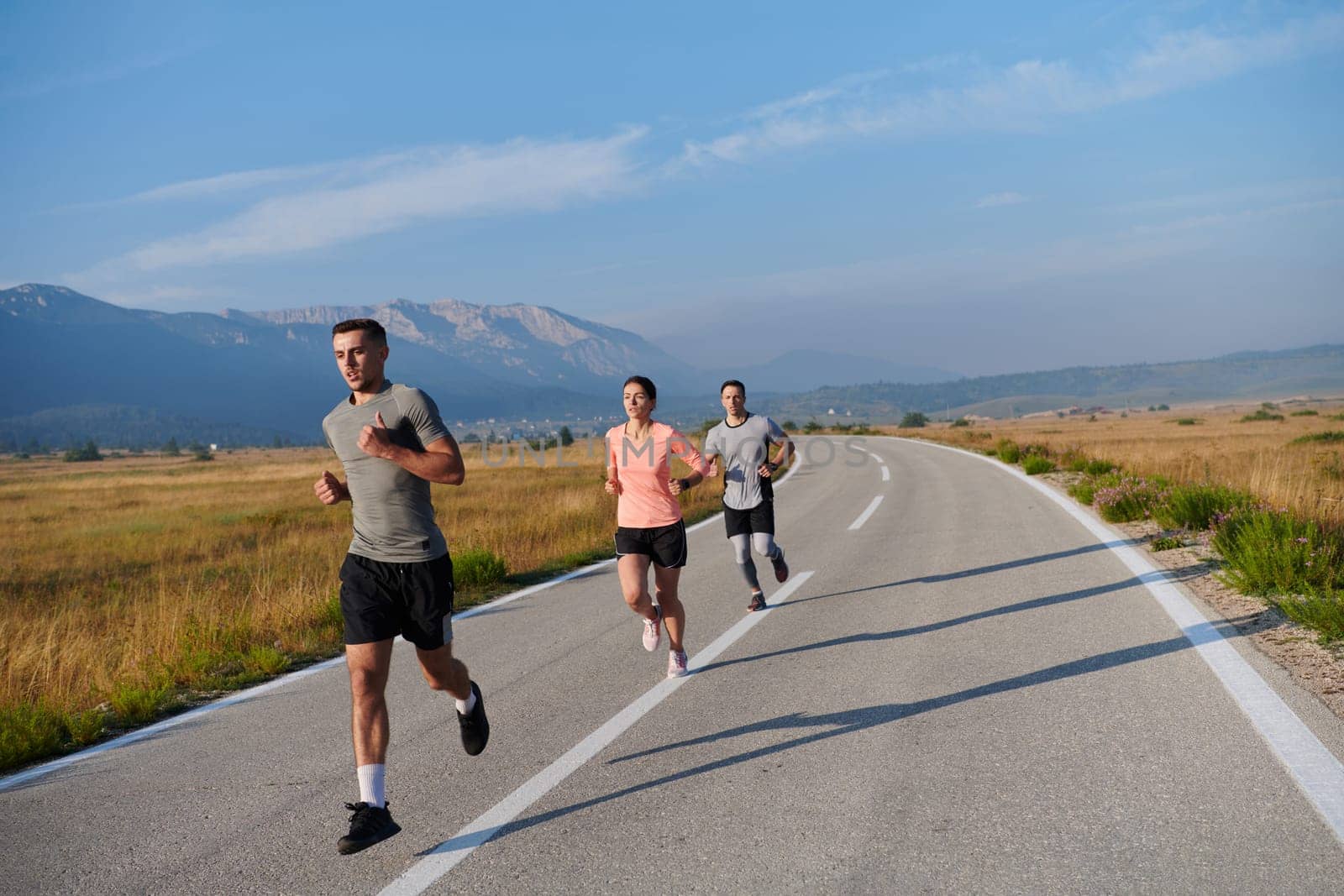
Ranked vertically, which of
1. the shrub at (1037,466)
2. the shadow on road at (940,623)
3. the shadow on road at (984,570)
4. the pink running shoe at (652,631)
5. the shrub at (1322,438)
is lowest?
the shrub at (1322,438)

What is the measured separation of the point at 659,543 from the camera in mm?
5988

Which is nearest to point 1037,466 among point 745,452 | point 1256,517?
point 1256,517

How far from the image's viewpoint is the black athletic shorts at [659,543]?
5.96 metres

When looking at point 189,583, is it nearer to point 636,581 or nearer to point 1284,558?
point 636,581

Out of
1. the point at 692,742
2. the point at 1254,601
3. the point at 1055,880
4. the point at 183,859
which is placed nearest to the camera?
the point at 1055,880

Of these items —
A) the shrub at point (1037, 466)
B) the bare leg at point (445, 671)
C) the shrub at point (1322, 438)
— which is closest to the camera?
the bare leg at point (445, 671)

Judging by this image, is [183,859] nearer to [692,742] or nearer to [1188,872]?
[692,742]

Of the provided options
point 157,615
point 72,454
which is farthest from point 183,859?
point 72,454

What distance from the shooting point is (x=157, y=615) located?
29.9 ft

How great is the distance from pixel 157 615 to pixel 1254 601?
9.13 meters

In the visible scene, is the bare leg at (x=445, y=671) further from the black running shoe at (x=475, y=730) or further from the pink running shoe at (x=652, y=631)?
the pink running shoe at (x=652, y=631)

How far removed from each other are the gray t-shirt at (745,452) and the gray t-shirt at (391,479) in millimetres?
4049

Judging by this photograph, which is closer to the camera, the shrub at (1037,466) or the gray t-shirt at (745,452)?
the gray t-shirt at (745,452)

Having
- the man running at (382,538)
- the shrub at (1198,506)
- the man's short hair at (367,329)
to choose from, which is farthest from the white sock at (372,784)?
the shrub at (1198,506)
